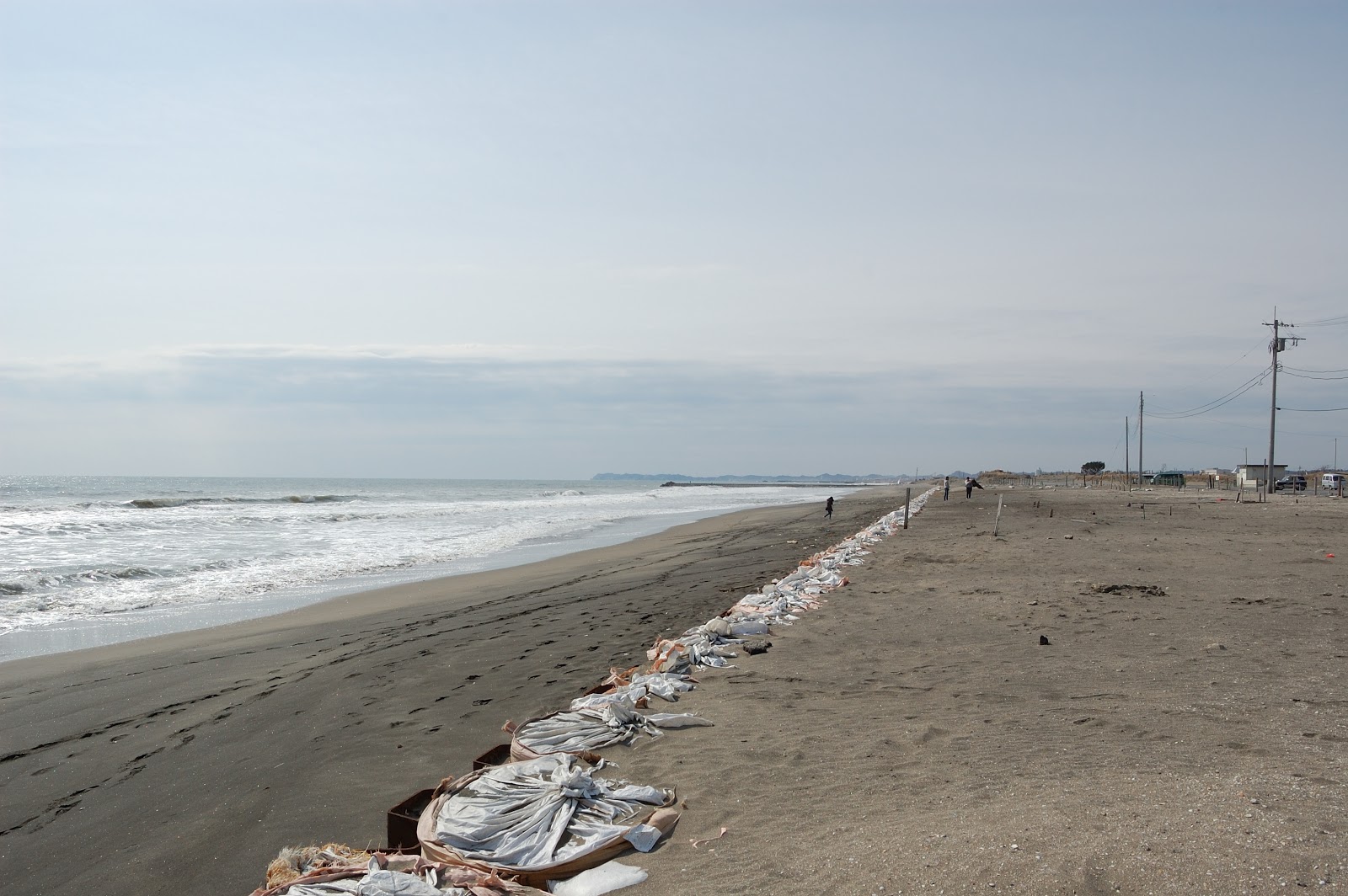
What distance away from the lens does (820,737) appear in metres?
4.97

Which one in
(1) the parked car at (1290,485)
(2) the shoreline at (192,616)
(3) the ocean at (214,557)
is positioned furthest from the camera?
(1) the parked car at (1290,485)

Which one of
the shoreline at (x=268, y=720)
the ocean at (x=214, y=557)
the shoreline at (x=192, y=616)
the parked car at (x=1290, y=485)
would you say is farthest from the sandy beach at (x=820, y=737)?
the parked car at (x=1290, y=485)

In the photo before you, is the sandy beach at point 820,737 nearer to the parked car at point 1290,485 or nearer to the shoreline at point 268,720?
the shoreline at point 268,720

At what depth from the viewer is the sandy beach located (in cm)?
336

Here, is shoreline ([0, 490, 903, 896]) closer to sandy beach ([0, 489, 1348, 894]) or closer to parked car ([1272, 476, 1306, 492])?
sandy beach ([0, 489, 1348, 894])

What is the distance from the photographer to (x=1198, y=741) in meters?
4.57

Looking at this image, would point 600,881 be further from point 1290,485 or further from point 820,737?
point 1290,485

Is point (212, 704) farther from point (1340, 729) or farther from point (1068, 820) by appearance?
point (1340, 729)

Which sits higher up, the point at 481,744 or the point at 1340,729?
the point at 1340,729

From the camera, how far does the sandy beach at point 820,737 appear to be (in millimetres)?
3357

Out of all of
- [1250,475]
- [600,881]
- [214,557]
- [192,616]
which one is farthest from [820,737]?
[1250,475]

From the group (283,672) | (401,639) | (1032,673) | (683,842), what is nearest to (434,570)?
(401,639)

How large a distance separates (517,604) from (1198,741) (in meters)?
8.33

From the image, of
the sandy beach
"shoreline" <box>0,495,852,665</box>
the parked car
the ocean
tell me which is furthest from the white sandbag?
the parked car
